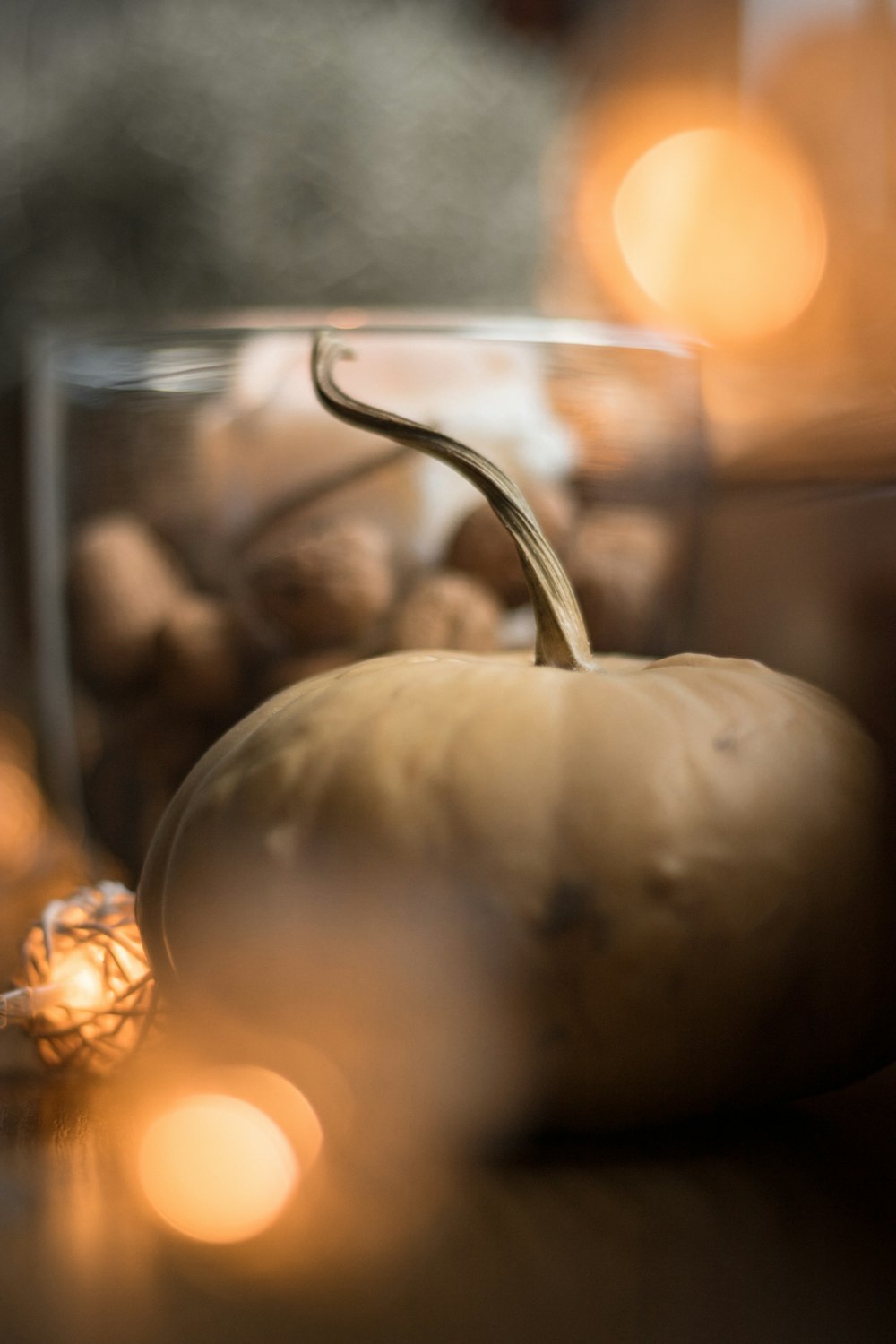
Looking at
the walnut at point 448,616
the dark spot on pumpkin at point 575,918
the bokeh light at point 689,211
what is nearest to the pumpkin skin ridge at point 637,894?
the dark spot on pumpkin at point 575,918

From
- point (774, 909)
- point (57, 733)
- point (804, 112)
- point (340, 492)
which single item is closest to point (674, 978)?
point (774, 909)

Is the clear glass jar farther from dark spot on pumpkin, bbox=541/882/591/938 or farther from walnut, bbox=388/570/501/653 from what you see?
dark spot on pumpkin, bbox=541/882/591/938

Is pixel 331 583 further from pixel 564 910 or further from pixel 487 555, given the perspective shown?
pixel 564 910

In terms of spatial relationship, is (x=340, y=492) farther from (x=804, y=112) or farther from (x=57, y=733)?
(x=804, y=112)

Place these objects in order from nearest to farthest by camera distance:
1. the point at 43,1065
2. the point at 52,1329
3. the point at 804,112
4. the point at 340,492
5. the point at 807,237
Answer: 1. the point at 52,1329
2. the point at 43,1065
3. the point at 340,492
4. the point at 807,237
5. the point at 804,112

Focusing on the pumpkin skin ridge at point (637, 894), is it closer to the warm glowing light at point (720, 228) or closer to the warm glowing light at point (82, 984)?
the warm glowing light at point (82, 984)

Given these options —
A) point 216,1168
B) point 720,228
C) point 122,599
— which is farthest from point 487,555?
point 720,228
